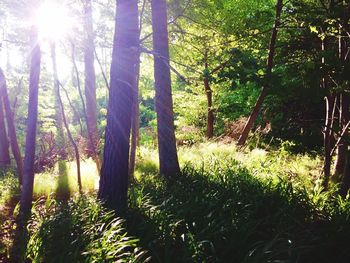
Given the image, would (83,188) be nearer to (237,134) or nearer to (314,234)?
(314,234)

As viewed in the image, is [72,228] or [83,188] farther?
[83,188]

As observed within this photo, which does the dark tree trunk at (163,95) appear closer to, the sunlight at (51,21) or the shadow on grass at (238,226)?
the shadow on grass at (238,226)

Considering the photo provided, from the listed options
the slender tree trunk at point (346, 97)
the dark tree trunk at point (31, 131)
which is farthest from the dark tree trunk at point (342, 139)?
the dark tree trunk at point (31, 131)

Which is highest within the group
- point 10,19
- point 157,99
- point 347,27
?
point 10,19

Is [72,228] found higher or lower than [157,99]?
lower

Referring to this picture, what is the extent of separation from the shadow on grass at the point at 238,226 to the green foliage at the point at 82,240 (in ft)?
0.99

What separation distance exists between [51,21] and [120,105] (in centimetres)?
382

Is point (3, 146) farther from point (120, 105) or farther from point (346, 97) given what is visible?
point (346, 97)

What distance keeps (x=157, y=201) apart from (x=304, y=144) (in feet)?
29.3

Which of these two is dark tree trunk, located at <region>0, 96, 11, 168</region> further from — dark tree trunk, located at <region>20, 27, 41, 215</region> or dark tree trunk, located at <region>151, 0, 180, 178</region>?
dark tree trunk, located at <region>151, 0, 180, 178</region>

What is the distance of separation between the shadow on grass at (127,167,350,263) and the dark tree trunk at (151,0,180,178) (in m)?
1.49

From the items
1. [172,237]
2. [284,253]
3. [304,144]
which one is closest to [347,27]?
[284,253]

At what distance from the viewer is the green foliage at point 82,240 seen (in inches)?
133

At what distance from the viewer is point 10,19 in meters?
16.1
